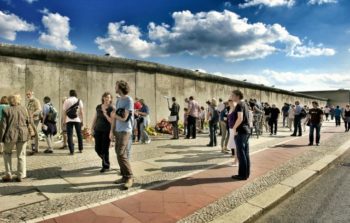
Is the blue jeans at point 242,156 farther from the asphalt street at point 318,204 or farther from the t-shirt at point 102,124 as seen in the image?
the t-shirt at point 102,124

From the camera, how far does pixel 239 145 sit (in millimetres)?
5469

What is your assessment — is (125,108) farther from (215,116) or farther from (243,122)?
(215,116)

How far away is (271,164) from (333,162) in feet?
6.58

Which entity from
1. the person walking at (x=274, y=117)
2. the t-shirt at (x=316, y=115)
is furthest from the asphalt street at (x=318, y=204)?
the person walking at (x=274, y=117)

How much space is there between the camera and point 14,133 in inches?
202

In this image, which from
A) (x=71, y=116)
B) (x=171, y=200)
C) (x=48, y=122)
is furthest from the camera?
(x=48, y=122)

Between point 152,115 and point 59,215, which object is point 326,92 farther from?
point 59,215

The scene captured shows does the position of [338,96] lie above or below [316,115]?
above

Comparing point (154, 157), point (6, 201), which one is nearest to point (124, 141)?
point (6, 201)

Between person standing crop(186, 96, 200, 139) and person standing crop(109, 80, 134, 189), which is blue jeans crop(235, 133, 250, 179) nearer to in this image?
person standing crop(109, 80, 134, 189)

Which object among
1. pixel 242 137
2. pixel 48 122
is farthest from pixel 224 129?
pixel 48 122

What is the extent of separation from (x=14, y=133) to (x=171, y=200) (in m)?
3.09

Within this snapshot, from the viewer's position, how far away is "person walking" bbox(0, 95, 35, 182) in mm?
5094

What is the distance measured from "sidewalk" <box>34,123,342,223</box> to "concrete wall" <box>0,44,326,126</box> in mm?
6553
